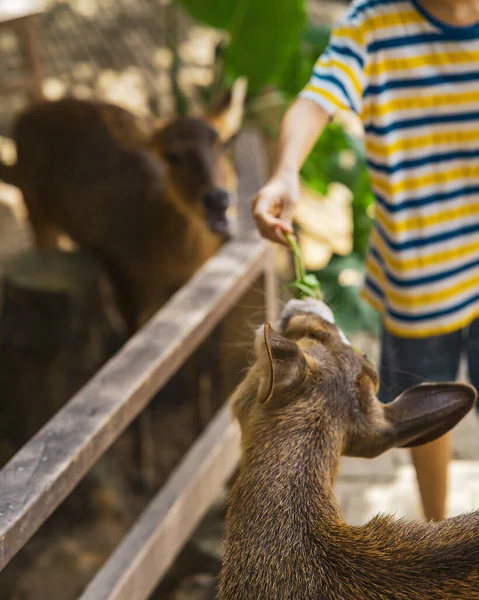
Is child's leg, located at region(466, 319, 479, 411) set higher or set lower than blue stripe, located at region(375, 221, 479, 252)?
lower

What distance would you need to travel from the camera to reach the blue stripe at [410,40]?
268 centimetres

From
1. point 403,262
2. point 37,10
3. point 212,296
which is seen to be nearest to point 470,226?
point 403,262

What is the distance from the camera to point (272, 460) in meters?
2.01

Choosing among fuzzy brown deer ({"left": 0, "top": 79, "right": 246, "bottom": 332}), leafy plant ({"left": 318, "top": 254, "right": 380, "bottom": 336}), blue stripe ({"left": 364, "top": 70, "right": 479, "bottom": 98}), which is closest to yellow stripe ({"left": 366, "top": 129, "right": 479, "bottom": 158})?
blue stripe ({"left": 364, "top": 70, "right": 479, "bottom": 98})

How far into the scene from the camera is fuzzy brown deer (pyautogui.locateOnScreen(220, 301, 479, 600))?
6.01 ft

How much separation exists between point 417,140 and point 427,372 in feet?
2.61

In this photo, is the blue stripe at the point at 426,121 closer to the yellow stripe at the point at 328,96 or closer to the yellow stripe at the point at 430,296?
the yellow stripe at the point at 328,96

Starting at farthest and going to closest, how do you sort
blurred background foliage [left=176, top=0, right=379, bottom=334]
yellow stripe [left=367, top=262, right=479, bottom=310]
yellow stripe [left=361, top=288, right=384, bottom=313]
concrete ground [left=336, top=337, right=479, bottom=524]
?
blurred background foliage [left=176, top=0, right=379, bottom=334] → concrete ground [left=336, top=337, right=479, bottom=524] → yellow stripe [left=361, top=288, right=384, bottom=313] → yellow stripe [left=367, top=262, right=479, bottom=310]

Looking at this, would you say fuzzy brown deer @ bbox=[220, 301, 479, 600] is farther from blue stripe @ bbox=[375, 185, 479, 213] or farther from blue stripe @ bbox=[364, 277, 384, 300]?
blue stripe @ bbox=[364, 277, 384, 300]

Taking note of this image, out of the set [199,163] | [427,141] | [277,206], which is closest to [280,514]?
[277,206]

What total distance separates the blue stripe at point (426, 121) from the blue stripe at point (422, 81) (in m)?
0.10

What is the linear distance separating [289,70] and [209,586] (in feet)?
11.3

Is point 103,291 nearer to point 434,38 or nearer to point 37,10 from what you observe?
point 434,38

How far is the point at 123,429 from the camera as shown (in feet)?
9.87
